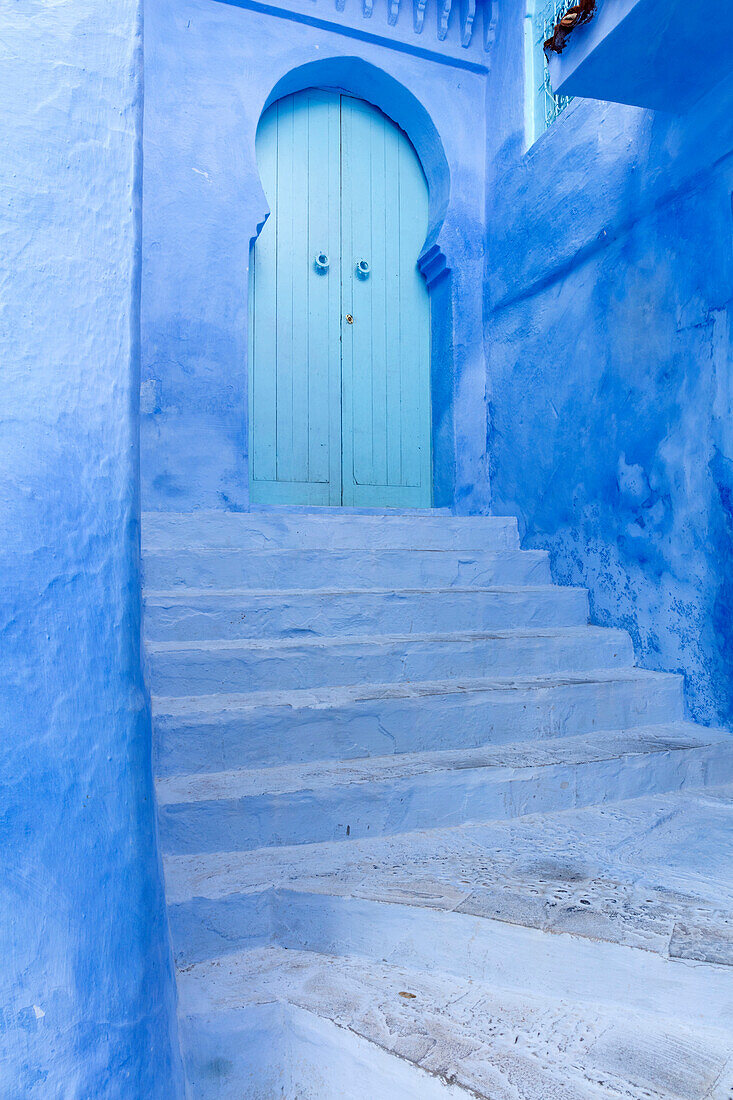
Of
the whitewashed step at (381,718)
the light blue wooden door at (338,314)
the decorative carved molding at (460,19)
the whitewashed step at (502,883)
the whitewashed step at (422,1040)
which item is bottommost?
the whitewashed step at (422,1040)

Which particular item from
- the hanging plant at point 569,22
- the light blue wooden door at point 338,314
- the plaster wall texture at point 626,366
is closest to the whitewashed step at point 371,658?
the plaster wall texture at point 626,366

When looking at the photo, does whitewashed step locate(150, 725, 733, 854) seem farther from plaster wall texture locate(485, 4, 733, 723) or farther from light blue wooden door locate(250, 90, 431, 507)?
light blue wooden door locate(250, 90, 431, 507)

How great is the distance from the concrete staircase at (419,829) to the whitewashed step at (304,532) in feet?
0.05

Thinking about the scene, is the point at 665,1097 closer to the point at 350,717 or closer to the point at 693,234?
the point at 350,717

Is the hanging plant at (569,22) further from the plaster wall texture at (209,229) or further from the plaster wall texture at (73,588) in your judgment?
the plaster wall texture at (73,588)

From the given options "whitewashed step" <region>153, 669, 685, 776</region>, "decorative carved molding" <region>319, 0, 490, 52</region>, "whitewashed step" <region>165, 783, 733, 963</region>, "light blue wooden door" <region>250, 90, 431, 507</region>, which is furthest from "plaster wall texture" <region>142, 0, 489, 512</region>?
"whitewashed step" <region>165, 783, 733, 963</region>

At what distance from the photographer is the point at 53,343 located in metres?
1.09

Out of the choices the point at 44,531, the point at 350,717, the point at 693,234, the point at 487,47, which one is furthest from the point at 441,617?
the point at 487,47

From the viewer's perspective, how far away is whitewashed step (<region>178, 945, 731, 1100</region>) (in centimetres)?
130

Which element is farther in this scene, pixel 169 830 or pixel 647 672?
pixel 647 672

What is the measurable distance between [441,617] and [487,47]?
436 centimetres

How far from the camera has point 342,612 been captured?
3137 mm

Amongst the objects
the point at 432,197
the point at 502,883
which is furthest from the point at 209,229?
the point at 502,883

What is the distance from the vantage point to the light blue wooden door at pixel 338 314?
5.01m
